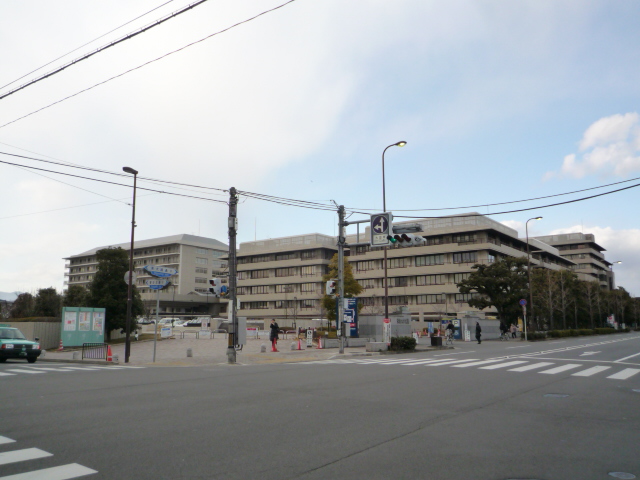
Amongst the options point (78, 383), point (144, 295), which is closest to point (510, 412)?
point (78, 383)

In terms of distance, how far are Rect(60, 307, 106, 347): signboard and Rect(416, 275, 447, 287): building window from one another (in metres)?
49.8

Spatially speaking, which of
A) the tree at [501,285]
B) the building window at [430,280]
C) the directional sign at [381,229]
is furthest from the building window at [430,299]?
the directional sign at [381,229]

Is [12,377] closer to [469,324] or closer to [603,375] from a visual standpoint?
[603,375]

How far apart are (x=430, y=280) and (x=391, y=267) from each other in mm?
6964

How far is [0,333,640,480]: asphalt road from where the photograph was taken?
5.26m

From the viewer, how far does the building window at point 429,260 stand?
A: 71062 millimetres

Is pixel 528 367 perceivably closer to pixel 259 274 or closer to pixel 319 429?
pixel 319 429

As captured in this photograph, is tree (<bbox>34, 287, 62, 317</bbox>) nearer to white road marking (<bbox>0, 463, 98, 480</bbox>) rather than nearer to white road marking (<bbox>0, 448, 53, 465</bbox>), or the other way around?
white road marking (<bbox>0, 448, 53, 465</bbox>)

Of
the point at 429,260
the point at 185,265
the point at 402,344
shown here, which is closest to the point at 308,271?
the point at 429,260

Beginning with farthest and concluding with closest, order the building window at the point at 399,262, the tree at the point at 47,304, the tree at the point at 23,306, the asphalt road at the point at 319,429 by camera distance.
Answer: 1. the building window at the point at 399,262
2. the tree at the point at 23,306
3. the tree at the point at 47,304
4. the asphalt road at the point at 319,429

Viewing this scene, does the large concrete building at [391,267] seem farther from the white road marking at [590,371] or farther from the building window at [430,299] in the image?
the white road marking at [590,371]

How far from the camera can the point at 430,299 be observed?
7081cm

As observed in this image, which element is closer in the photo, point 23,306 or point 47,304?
point 47,304

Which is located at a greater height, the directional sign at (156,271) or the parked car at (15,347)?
the directional sign at (156,271)
